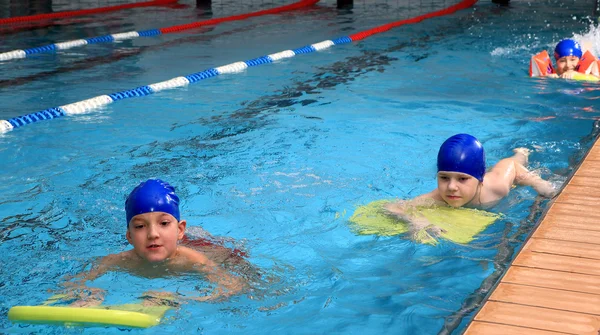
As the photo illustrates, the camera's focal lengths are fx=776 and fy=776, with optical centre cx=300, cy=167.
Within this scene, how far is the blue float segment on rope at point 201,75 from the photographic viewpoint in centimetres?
863

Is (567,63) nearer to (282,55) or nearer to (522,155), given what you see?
(522,155)

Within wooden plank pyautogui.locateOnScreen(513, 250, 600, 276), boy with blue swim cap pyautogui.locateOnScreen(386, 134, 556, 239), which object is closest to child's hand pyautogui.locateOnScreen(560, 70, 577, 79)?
boy with blue swim cap pyautogui.locateOnScreen(386, 134, 556, 239)

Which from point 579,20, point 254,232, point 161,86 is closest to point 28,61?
point 161,86

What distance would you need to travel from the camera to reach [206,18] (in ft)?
47.9

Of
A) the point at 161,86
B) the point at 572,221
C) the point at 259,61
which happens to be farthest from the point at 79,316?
the point at 259,61

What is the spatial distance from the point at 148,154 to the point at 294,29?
7739 millimetres

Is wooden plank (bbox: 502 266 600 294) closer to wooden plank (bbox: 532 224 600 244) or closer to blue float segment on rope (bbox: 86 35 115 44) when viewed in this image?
wooden plank (bbox: 532 224 600 244)

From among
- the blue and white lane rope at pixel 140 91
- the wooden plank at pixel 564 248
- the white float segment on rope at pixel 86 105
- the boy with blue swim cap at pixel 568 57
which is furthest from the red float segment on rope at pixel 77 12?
the wooden plank at pixel 564 248

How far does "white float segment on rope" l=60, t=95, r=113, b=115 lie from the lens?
7.13m

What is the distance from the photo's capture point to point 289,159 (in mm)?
5766

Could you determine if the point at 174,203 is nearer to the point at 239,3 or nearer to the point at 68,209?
the point at 68,209

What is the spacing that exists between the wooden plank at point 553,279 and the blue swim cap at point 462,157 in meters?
1.09

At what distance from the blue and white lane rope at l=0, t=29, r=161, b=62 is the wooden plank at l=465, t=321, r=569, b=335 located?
8616mm

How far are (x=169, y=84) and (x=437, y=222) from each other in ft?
15.7
